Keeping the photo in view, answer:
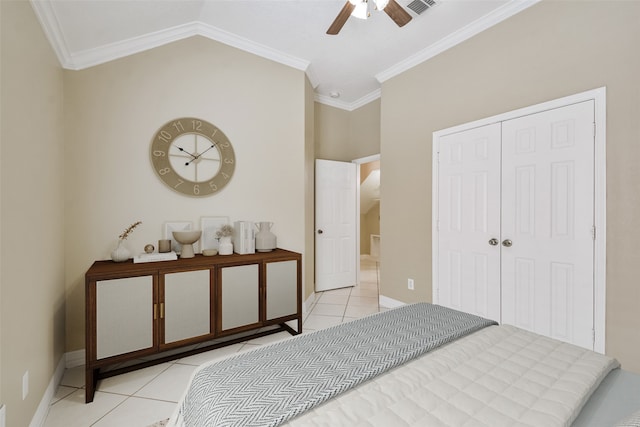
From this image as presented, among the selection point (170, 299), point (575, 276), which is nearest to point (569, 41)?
point (575, 276)

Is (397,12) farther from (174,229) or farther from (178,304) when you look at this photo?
(178,304)

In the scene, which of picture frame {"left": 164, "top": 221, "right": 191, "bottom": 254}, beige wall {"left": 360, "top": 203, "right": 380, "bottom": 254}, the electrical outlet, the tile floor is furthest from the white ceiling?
beige wall {"left": 360, "top": 203, "right": 380, "bottom": 254}

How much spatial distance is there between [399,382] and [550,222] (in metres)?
2.02

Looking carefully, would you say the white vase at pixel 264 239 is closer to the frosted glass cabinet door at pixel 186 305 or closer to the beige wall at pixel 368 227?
the frosted glass cabinet door at pixel 186 305

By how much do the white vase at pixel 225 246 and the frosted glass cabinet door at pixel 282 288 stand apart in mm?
402

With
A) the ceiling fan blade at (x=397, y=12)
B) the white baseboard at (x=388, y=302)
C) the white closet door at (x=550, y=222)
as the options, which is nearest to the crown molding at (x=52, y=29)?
the ceiling fan blade at (x=397, y=12)

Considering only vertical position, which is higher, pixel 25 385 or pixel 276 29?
pixel 276 29

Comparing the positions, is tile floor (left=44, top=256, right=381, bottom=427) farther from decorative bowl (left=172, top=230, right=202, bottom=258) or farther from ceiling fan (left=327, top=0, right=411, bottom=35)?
ceiling fan (left=327, top=0, right=411, bottom=35)

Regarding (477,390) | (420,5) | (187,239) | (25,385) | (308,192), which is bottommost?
(25,385)

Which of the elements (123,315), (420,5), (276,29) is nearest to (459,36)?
(420,5)

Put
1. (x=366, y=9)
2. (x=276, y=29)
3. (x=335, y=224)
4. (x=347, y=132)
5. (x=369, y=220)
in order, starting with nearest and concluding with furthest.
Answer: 1. (x=366, y=9)
2. (x=276, y=29)
3. (x=335, y=224)
4. (x=347, y=132)
5. (x=369, y=220)

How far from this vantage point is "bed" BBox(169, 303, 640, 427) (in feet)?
2.56

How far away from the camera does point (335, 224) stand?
4.21 metres

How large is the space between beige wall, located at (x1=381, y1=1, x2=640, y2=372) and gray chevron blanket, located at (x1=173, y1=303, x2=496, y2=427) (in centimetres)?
123
